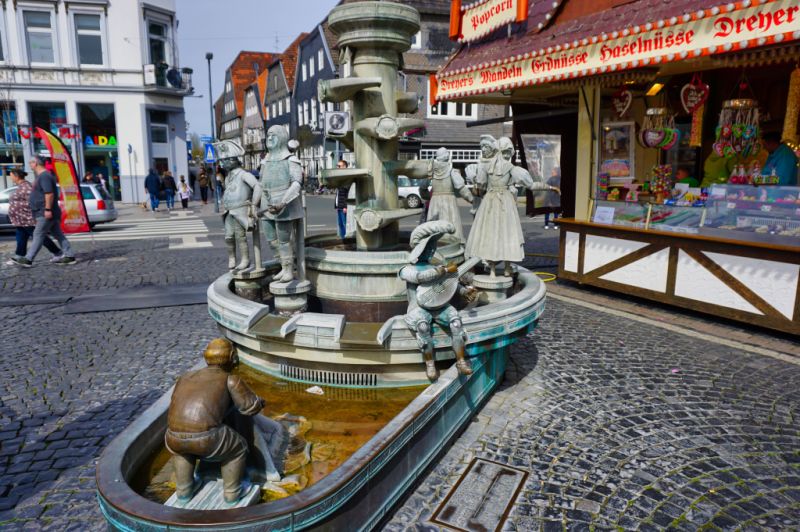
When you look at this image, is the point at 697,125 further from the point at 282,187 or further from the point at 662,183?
the point at 282,187

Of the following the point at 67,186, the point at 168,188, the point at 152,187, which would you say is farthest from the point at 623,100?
the point at 168,188

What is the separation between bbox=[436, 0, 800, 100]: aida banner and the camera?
5.58 metres

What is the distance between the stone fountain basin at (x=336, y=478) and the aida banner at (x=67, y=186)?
1156cm

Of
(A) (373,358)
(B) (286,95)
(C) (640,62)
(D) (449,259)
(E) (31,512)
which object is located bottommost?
(E) (31,512)

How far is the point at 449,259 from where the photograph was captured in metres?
5.86

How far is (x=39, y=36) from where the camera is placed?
78.9 ft

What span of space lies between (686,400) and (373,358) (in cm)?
284

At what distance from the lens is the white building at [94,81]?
23594 mm

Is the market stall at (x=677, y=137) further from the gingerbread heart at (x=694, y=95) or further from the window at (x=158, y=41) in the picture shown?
the window at (x=158, y=41)

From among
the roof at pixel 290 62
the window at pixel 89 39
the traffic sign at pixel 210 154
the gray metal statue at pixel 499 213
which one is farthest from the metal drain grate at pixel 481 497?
the roof at pixel 290 62

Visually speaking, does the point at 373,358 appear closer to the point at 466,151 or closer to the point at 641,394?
the point at 641,394

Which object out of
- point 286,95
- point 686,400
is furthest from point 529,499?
point 286,95

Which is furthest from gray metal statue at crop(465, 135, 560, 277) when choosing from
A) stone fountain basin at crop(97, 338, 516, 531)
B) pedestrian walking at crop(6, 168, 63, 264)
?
pedestrian walking at crop(6, 168, 63, 264)

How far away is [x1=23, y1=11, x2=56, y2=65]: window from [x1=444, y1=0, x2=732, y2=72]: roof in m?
22.2
